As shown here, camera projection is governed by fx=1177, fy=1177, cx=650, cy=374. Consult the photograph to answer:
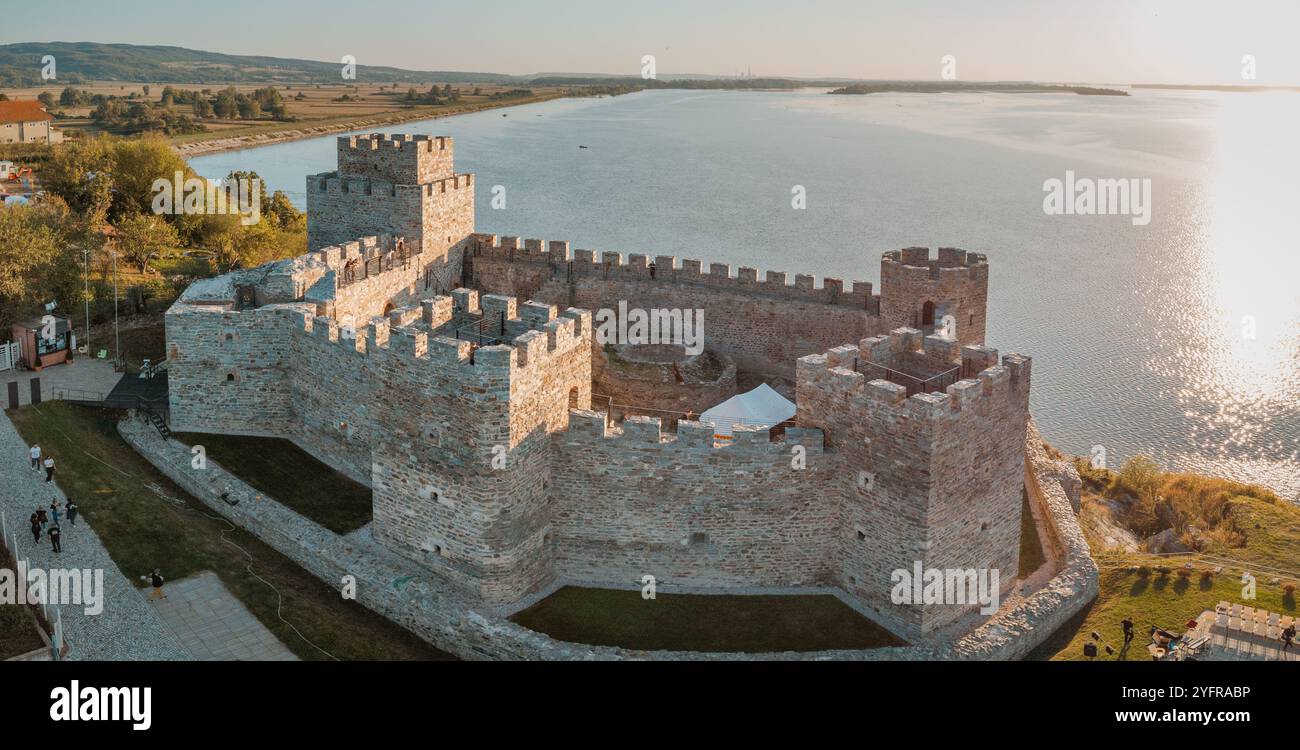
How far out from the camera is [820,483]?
18.4m

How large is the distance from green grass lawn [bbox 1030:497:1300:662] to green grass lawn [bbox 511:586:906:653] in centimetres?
320

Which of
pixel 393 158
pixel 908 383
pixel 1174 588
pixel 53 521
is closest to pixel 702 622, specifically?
pixel 908 383

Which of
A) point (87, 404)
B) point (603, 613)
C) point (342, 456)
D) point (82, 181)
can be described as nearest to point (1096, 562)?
point (603, 613)

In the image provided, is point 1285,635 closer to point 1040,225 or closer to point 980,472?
point 980,472

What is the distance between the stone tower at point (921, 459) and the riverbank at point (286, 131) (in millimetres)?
77775

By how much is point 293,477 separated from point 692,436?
333 inches

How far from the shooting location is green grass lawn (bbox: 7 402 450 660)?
1761cm

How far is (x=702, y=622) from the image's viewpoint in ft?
59.3

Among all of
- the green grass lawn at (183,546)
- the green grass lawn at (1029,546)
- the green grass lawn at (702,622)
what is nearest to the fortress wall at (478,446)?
the green grass lawn at (702,622)

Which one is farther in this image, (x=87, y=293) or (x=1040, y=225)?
(x=1040, y=225)

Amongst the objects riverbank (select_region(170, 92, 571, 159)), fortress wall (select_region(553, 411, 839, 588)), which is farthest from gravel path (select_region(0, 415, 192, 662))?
riverbank (select_region(170, 92, 571, 159))

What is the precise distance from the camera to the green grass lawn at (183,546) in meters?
17.6

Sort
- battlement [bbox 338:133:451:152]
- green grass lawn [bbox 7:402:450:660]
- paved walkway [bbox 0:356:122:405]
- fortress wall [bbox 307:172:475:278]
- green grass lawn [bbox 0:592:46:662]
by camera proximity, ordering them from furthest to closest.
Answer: battlement [bbox 338:133:451:152], fortress wall [bbox 307:172:475:278], paved walkway [bbox 0:356:122:405], green grass lawn [bbox 7:402:450:660], green grass lawn [bbox 0:592:46:662]

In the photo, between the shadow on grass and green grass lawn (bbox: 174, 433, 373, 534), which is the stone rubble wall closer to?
the shadow on grass
